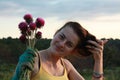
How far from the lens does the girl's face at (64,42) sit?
3641 millimetres

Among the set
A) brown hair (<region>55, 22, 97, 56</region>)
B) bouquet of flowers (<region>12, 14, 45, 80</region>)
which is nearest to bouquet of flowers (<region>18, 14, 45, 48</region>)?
bouquet of flowers (<region>12, 14, 45, 80</region>)

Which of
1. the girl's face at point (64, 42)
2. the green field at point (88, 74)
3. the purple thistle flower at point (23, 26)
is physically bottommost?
the green field at point (88, 74)

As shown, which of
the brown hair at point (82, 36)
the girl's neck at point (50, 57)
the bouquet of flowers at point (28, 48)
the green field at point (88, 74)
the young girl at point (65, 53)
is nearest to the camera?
the bouquet of flowers at point (28, 48)

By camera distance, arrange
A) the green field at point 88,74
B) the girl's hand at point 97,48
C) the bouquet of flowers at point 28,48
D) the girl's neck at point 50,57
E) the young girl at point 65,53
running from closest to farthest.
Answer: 1. the bouquet of flowers at point 28,48
2. the young girl at point 65,53
3. the girl's neck at point 50,57
4. the girl's hand at point 97,48
5. the green field at point 88,74

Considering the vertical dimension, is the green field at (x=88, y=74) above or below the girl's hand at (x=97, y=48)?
below

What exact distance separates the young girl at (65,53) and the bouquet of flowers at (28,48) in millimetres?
15

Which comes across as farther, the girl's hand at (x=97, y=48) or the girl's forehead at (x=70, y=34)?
the girl's hand at (x=97, y=48)

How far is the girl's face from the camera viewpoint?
3.64m

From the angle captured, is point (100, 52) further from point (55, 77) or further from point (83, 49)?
point (55, 77)

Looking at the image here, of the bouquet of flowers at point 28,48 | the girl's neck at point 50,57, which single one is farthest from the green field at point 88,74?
the bouquet of flowers at point 28,48

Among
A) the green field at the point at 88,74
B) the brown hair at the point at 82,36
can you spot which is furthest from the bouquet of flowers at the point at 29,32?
the green field at the point at 88,74

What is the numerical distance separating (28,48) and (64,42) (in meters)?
0.40

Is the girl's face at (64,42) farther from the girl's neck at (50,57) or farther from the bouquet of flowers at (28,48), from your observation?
the bouquet of flowers at (28,48)

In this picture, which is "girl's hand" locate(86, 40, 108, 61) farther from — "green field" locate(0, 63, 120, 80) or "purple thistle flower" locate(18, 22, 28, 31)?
"green field" locate(0, 63, 120, 80)
